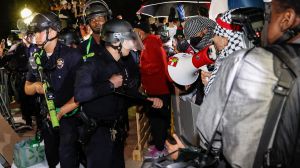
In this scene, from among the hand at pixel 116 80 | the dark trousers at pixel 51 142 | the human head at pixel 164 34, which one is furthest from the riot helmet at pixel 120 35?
the human head at pixel 164 34

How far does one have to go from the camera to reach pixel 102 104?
12.5ft

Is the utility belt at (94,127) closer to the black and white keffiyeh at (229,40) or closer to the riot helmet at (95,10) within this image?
the black and white keffiyeh at (229,40)

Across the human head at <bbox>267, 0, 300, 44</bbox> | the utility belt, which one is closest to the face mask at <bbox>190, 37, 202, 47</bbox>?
the utility belt

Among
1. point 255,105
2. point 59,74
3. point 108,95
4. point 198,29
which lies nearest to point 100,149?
point 108,95

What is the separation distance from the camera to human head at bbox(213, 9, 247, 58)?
9.80 ft

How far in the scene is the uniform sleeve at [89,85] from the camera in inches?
142

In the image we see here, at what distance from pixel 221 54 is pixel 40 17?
8.96ft

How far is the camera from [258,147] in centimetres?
168

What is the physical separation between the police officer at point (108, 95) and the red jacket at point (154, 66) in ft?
6.24

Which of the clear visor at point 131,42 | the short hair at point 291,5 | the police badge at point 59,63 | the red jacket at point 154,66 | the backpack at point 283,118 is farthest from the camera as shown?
the red jacket at point 154,66

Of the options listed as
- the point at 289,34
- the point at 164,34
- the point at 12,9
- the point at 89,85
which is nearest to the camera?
the point at 289,34

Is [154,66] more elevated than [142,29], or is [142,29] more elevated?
[142,29]

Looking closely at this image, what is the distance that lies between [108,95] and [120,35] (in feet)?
2.35

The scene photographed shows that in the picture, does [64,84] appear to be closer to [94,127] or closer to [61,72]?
[61,72]
